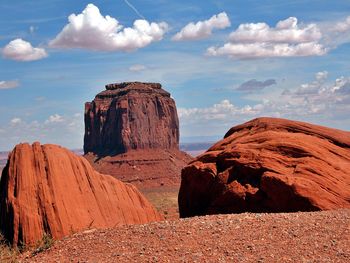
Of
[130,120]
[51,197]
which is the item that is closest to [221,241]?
[51,197]

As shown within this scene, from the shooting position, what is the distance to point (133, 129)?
13688cm

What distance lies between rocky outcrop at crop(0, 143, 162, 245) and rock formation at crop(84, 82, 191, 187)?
102031mm

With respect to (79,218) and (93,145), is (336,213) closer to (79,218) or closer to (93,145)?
(79,218)

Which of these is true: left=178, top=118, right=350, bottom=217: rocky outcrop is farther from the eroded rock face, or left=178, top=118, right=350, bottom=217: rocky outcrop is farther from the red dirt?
the eroded rock face

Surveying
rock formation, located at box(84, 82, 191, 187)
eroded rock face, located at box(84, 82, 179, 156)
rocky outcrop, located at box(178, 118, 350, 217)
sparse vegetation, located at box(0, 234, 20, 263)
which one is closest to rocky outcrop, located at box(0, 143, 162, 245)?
sparse vegetation, located at box(0, 234, 20, 263)

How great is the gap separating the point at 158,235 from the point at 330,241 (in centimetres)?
413

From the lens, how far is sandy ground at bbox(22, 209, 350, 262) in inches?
443

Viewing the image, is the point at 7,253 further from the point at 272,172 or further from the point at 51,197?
the point at 272,172

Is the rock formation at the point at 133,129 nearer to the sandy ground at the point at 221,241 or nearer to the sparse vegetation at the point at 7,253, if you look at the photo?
the sparse vegetation at the point at 7,253

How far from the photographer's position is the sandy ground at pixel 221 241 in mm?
11258

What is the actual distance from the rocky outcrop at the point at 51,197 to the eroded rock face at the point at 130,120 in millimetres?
111589

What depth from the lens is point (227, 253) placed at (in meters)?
11.4

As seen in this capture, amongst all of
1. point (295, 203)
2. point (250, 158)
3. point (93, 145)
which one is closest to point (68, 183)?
point (250, 158)

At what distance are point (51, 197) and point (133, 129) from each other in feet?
388
